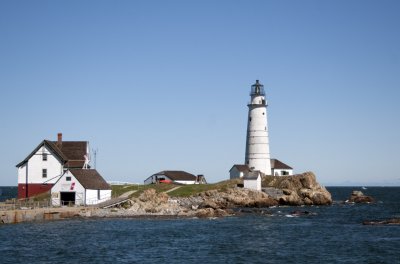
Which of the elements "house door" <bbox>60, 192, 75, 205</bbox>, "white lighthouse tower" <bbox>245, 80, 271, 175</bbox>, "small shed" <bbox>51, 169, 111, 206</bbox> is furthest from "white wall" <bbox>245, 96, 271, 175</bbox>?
"house door" <bbox>60, 192, 75, 205</bbox>

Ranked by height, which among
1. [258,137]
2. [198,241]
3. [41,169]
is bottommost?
[198,241]

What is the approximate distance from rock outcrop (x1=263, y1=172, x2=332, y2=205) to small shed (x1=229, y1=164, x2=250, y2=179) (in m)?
4.41

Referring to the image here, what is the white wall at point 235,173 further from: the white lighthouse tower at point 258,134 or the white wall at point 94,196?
the white wall at point 94,196

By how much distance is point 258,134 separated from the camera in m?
98.9

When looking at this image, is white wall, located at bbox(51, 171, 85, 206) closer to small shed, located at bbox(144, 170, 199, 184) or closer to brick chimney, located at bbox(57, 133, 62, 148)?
brick chimney, located at bbox(57, 133, 62, 148)

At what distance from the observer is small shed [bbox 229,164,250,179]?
10066 cm

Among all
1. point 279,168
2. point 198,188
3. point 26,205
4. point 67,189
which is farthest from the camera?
point 279,168

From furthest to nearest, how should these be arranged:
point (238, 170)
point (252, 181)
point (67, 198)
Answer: point (238, 170)
point (252, 181)
point (67, 198)

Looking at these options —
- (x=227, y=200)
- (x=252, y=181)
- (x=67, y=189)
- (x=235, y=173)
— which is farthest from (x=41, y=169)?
(x=235, y=173)

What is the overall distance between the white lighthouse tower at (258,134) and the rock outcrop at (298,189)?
3.40m

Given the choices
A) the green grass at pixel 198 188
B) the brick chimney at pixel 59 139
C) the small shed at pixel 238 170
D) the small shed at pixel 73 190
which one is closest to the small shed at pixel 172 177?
the small shed at pixel 238 170

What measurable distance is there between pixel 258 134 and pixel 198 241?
2132 inches

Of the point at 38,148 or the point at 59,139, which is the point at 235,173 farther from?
the point at 38,148

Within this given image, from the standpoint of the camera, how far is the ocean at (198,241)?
3900cm
